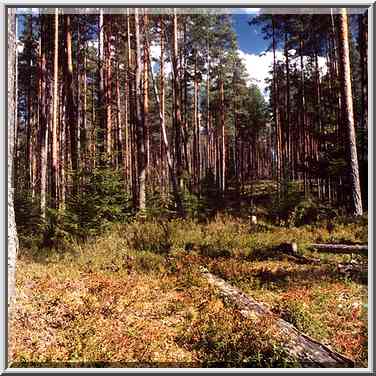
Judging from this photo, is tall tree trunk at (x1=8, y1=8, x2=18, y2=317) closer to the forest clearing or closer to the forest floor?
the forest clearing

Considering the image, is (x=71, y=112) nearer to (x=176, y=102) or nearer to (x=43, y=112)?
(x=43, y=112)

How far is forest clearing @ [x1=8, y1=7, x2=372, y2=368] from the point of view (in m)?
5.10

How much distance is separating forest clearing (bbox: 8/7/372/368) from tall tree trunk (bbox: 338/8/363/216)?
35mm

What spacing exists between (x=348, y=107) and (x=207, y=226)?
12.1 ft

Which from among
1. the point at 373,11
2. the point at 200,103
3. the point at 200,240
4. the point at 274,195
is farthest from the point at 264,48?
the point at 200,103

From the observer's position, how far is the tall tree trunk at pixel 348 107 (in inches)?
265

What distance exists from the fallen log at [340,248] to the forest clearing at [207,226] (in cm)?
3

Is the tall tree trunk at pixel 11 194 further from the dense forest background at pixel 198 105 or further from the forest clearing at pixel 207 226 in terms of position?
the dense forest background at pixel 198 105

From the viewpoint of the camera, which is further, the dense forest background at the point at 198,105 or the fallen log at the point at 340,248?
the dense forest background at the point at 198,105

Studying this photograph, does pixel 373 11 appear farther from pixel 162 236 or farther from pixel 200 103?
pixel 200 103

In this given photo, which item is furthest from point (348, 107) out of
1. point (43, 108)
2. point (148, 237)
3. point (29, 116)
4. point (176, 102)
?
point (43, 108)

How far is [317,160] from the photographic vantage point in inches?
303

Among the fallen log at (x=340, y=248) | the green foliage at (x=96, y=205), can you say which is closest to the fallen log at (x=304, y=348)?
the fallen log at (x=340, y=248)

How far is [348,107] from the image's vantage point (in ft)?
24.7
